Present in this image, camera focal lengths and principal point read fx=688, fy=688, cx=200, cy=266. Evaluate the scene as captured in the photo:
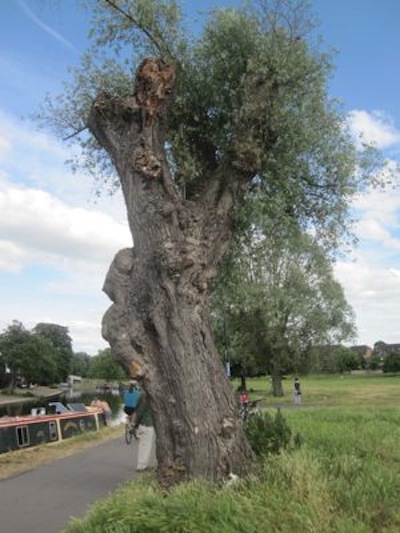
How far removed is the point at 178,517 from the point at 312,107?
718cm

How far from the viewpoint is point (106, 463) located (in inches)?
582

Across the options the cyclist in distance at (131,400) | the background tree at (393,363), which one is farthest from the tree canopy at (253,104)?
the background tree at (393,363)

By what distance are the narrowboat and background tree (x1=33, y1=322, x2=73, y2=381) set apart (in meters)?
125

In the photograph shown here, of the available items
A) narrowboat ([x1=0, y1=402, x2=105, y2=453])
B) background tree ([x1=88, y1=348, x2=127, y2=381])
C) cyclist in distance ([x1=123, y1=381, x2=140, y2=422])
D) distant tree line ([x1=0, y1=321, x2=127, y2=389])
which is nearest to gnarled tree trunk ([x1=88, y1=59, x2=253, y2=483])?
cyclist in distance ([x1=123, y1=381, x2=140, y2=422])

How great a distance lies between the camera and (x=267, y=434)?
9078 millimetres

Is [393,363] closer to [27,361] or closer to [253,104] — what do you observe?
[27,361]

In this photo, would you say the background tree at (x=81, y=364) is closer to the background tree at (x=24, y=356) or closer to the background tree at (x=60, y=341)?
the background tree at (x=60, y=341)

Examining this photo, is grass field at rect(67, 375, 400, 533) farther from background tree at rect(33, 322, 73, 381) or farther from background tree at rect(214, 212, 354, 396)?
background tree at rect(33, 322, 73, 381)

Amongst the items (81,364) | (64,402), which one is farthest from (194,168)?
(81,364)

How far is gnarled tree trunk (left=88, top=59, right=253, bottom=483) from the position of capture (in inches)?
313

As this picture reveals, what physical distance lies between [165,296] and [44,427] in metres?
12.4

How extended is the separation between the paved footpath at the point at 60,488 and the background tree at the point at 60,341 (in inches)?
5261

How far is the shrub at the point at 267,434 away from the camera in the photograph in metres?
8.91

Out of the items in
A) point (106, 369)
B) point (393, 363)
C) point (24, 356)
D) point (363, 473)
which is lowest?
point (393, 363)
